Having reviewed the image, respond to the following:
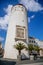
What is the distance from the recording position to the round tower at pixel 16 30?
1753 cm

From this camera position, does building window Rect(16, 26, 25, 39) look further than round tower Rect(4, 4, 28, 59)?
Yes

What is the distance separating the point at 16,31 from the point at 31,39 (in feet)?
38.5

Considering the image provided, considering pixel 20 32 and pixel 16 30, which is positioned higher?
pixel 16 30

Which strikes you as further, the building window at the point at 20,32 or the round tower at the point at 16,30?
the building window at the point at 20,32

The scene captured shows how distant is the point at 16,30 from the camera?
17.8 metres

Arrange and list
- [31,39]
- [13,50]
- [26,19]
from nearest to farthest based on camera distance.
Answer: [13,50], [26,19], [31,39]

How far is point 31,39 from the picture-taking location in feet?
94.5

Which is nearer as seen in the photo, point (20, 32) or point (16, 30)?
point (16, 30)

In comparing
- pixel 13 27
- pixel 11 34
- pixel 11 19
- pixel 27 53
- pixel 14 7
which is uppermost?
pixel 14 7

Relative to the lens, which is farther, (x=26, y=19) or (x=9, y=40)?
(x=26, y=19)

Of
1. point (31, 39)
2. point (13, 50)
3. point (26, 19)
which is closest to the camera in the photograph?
point (13, 50)

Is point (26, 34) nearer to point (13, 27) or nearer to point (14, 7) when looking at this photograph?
point (13, 27)

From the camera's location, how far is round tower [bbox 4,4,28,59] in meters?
17.5

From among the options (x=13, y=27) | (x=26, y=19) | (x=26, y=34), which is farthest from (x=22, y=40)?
(x=26, y=19)
